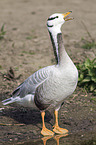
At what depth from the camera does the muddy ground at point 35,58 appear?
5.22 meters

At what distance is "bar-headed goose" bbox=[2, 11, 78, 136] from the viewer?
15.8ft

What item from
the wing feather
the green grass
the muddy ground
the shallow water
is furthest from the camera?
the green grass

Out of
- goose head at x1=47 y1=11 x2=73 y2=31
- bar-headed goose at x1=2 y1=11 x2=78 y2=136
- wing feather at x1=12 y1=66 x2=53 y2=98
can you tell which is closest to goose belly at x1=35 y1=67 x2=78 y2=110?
bar-headed goose at x1=2 y1=11 x2=78 y2=136

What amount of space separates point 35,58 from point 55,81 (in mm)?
3523

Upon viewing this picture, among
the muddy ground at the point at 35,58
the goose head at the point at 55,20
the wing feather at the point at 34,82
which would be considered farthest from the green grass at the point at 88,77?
the goose head at the point at 55,20

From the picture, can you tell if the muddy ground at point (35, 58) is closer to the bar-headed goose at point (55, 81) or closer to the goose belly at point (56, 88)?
the bar-headed goose at point (55, 81)

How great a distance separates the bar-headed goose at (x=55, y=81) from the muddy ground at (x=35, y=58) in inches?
18.2

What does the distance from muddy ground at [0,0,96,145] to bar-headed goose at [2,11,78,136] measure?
1.51 ft

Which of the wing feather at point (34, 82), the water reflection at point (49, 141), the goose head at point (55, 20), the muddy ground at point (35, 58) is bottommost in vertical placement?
the muddy ground at point (35, 58)

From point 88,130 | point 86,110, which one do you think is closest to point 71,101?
point 86,110

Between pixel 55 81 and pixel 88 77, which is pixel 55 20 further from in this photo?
pixel 88 77

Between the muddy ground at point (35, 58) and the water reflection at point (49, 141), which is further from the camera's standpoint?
the muddy ground at point (35, 58)

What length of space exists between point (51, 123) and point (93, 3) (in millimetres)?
10343

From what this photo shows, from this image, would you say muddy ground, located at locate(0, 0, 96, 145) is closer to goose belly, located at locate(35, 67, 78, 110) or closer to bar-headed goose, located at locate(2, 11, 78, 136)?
bar-headed goose, located at locate(2, 11, 78, 136)
